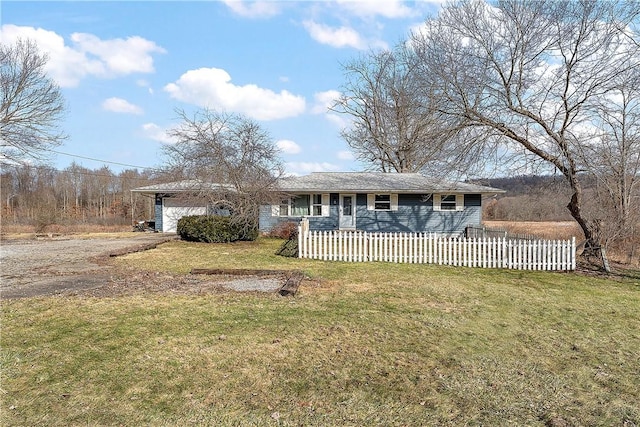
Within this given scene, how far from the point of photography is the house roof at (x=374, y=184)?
19656 millimetres

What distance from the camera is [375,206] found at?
21000 millimetres

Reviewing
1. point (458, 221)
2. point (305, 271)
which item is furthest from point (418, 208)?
point (305, 271)

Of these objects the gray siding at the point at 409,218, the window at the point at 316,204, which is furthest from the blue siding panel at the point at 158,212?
the window at the point at 316,204

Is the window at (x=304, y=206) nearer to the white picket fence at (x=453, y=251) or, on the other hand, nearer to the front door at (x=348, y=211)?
the front door at (x=348, y=211)

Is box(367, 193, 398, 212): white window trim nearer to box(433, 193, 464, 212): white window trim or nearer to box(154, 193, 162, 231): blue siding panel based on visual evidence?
box(433, 193, 464, 212): white window trim

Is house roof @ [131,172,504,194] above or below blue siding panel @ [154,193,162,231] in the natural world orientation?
above

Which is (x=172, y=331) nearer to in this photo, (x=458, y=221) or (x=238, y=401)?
(x=238, y=401)

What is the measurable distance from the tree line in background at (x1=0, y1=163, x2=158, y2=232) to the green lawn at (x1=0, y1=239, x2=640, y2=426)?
2935 cm

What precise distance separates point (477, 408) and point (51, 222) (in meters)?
29.9

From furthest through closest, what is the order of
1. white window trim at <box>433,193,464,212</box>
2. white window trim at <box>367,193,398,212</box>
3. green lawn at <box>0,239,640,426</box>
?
1. white window trim at <box>367,193,398,212</box>
2. white window trim at <box>433,193,464,212</box>
3. green lawn at <box>0,239,640,426</box>

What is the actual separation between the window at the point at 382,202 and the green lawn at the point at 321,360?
13.8m

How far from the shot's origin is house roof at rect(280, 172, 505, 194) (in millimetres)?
19656

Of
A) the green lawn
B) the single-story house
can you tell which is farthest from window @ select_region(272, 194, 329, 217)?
the green lawn

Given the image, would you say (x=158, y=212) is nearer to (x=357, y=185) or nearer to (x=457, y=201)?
(x=357, y=185)
